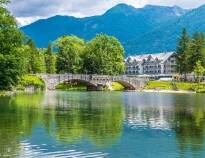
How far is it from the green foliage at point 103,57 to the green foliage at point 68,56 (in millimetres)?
2754

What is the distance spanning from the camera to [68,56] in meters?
172

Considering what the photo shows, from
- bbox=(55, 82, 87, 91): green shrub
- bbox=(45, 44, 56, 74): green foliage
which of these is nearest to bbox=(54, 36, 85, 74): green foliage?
bbox=(55, 82, 87, 91): green shrub

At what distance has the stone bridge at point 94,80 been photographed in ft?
485

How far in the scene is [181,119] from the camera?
51406mm

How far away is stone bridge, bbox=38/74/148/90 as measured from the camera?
14779 cm

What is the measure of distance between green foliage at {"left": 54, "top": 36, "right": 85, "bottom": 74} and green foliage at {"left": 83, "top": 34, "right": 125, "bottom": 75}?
2754mm

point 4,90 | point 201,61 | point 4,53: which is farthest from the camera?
point 201,61

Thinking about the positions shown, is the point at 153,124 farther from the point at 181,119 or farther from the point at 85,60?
the point at 85,60

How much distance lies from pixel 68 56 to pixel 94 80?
1913 centimetres

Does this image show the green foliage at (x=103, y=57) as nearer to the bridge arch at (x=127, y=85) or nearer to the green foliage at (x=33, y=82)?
the bridge arch at (x=127, y=85)

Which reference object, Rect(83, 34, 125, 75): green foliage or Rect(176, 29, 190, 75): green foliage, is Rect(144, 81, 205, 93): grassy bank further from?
Rect(83, 34, 125, 75): green foliage

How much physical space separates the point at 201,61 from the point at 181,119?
116564mm

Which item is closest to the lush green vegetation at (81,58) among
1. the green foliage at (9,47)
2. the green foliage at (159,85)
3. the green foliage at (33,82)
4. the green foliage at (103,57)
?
the green foliage at (103,57)

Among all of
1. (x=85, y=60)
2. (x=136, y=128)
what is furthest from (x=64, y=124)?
(x=85, y=60)
